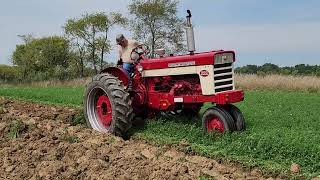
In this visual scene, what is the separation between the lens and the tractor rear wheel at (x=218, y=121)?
797cm

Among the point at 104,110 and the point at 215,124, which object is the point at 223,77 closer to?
the point at 215,124

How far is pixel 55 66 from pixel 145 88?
4663 centimetres

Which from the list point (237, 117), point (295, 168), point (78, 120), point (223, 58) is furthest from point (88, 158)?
point (78, 120)

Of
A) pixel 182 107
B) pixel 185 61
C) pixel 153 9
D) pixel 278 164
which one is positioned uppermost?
pixel 153 9

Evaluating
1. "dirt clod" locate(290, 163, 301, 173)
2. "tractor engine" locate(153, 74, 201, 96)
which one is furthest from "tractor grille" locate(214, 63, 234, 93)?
"dirt clod" locate(290, 163, 301, 173)

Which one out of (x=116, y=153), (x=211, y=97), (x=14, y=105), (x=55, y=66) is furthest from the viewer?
(x=55, y=66)

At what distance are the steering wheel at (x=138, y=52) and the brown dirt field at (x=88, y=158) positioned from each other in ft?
5.20

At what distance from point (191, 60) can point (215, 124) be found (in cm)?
115

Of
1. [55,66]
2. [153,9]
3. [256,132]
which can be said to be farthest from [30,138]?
[55,66]

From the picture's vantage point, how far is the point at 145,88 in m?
9.42

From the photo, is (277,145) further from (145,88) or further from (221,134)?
(145,88)

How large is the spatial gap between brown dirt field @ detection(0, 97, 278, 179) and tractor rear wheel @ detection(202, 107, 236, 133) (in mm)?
765

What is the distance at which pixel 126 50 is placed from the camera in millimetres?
9664

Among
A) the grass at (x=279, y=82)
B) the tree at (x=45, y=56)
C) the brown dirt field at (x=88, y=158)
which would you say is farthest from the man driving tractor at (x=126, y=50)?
the tree at (x=45, y=56)
